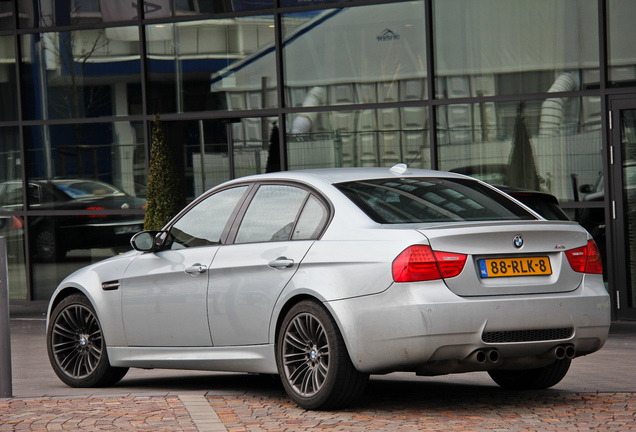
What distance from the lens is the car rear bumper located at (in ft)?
19.7

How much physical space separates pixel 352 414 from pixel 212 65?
936cm

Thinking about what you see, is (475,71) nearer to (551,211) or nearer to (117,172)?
(551,211)

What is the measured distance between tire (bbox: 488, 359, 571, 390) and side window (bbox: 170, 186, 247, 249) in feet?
7.00

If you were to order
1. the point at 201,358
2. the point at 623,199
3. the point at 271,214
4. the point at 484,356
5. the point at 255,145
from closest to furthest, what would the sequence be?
the point at 484,356 → the point at 271,214 → the point at 201,358 → the point at 623,199 → the point at 255,145

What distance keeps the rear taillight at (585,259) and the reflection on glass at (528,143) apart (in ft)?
20.4

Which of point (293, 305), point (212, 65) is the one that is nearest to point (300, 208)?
point (293, 305)

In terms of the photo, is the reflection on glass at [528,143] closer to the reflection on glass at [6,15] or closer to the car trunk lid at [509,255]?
the car trunk lid at [509,255]

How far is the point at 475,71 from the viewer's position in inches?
531

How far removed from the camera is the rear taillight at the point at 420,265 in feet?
19.8

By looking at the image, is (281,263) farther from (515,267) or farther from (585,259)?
(585,259)

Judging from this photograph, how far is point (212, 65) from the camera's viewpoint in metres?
15.0

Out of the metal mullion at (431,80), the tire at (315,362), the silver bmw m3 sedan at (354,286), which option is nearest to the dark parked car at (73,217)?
the metal mullion at (431,80)

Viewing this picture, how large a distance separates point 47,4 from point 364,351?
11.3 metres

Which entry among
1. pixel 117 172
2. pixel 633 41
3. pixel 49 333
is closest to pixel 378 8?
pixel 633 41
